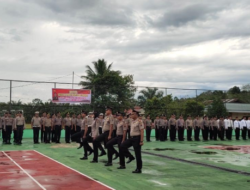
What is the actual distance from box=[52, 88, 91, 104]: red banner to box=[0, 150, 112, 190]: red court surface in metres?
9.89

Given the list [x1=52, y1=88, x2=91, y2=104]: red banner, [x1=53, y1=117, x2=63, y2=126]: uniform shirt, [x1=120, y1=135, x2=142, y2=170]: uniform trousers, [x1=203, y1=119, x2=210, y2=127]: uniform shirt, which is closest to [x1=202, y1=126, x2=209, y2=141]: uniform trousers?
[x1=203, y1=119, x2=210, y2=127]: uniform shirt

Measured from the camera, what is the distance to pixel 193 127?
72.3ft

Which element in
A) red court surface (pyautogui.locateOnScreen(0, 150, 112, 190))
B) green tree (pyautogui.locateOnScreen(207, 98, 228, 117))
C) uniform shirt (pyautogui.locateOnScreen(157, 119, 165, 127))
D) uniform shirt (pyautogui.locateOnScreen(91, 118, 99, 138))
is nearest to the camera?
red court surface (pyautogui.locateOnScreen(0, 150, 112, 190))

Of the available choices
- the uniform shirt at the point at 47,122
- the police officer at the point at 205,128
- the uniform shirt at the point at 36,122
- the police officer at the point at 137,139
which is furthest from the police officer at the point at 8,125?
the police officer at the point at 205,128

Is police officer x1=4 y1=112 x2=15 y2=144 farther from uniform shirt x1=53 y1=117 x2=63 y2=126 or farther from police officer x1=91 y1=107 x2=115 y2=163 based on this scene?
police officer x1=91 y1=107 x2=115 y2=163

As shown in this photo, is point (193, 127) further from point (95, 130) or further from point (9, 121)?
point (95, 130)

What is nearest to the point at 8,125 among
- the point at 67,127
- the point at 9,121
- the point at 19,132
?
the point at 9,121

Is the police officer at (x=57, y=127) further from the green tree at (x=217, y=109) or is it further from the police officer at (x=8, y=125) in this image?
the green tree at (x=217, y=109)

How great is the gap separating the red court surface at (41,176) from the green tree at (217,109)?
19.4 metres

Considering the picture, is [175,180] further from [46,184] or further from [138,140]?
[46,184]

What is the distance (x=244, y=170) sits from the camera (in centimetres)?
932

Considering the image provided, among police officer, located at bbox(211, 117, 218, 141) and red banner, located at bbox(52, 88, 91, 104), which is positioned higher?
red banner, located at bbox(52, 88, 91, 104)

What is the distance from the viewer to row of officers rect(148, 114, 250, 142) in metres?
21.5

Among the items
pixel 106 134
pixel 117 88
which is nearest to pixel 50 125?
pixel 117 88
